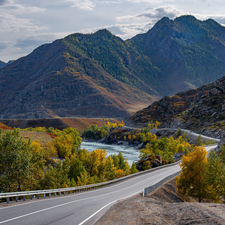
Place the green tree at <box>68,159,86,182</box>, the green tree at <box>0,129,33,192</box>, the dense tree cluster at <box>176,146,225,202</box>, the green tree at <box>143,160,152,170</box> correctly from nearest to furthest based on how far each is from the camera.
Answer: the green tree at <box>0,129,33,192</box> → the dense tree cluster at <box>176,146,225,202</box> → the green tree at <box>68,159,86,182</box> → the green tree at <box>143,160,152,170</box>

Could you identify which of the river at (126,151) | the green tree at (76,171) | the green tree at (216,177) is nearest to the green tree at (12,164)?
the green tree at (76,171)

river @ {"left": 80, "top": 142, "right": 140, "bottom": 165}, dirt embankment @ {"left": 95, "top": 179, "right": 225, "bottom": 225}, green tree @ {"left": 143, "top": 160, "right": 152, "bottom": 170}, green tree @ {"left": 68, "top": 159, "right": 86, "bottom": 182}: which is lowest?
river @ {"left": 80, "top": 142, "right": 140, "bottom": 165}

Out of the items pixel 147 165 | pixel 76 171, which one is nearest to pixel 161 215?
pixel 76 171

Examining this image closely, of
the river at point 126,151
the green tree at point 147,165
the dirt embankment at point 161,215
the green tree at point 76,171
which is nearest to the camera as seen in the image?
the dirt embankment at point 161,215

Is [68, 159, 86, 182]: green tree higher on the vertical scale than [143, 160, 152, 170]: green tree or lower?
higher

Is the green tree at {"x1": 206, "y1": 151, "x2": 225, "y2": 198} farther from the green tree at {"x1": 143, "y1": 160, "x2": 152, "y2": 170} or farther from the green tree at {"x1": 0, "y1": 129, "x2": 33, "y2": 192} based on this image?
the green tree at {"x1": 143, "y1": 160, "x2": 152, "y2": 170}

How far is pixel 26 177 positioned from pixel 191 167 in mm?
21342

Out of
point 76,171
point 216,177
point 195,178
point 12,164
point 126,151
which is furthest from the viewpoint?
point 126,151

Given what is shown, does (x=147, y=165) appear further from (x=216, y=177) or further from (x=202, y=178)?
(x=216, y=177)

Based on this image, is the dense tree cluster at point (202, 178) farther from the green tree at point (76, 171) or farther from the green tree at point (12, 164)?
the green tree at point (76, 171)

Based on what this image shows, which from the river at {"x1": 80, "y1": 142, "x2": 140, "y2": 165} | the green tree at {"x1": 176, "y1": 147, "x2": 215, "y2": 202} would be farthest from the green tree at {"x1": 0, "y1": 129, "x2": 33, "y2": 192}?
the river at {"x1": 80, "y1": 142, "x2": 140, "y2": 165}

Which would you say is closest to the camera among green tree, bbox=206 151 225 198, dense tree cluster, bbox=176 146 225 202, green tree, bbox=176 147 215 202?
green tree, bbox=206 151 225 198

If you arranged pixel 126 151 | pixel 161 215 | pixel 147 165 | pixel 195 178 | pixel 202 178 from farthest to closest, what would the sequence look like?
pixel 126 151, pixel 147 165, pixel 195 178, pixel 202 178, pixel 161 215

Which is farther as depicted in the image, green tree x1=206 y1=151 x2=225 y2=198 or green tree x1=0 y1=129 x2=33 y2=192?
green tree x1=206 y1=151 x2=225 y2=198
